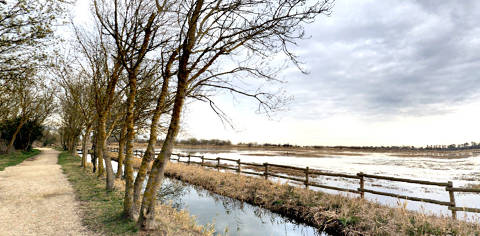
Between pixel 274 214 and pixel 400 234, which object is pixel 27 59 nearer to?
pixel 274 214

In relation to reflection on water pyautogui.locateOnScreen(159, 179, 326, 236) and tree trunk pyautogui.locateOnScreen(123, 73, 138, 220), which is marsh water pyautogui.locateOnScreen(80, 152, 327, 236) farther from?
tree trunk pyautogui.locateOnScreen(123, 73, 138, 220)

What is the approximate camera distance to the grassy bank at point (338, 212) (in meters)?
7.03

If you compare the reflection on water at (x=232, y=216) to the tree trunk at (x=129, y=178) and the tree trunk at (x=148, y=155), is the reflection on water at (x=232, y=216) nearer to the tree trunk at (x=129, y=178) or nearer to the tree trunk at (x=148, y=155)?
the tree trunk at (x=129, y=178)

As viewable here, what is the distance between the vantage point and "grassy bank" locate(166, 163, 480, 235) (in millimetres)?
7026

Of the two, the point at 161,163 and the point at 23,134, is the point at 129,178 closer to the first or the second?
the point at 161,163

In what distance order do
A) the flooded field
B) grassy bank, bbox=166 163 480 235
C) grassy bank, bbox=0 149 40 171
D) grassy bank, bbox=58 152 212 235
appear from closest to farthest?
1. grassy bank, bbox=58 152 212 235
2. grassy bank, bbox=166 163 480 235
3. the flooded field
4. grassy bank, bbox=0 149 40 171

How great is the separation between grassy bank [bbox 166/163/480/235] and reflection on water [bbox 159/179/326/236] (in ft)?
1.62

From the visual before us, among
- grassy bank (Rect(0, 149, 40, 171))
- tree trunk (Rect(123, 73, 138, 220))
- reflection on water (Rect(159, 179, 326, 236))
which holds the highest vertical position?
tree trunk (Rect(123, 73, 138, 220))

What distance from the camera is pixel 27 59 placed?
10734mm

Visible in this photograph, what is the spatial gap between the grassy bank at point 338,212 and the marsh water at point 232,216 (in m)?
0.46

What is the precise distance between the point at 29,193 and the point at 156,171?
8.69m

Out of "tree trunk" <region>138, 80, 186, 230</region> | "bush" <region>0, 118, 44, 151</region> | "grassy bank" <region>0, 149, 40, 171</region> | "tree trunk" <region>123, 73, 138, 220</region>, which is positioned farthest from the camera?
"bush" <region>0, 118, 44, 151</region>

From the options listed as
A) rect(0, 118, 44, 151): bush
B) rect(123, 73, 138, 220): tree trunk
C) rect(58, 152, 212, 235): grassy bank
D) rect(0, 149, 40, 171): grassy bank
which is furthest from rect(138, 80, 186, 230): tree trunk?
rect(0, 118, 44, 151): bush

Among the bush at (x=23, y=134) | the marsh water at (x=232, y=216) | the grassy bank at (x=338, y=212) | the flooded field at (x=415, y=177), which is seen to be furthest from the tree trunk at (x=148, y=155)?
the bush at (x=23, y=134)
